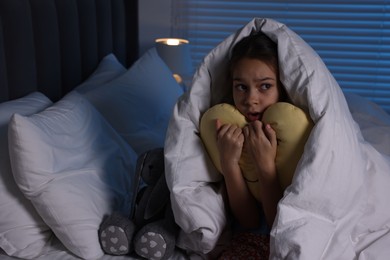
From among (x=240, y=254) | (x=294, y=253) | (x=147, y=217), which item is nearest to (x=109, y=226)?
(x=147, y=217)

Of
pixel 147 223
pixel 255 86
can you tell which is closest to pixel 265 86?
pixel 255 86

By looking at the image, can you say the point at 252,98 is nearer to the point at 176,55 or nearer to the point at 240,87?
the point at 240,87

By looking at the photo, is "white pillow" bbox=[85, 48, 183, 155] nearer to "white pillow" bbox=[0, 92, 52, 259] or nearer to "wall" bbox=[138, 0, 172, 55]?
"white pillow" bbox=[0, 92, 52, 259]

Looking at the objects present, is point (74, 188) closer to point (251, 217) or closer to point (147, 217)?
point (147, 217)

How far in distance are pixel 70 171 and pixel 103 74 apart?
0.82 meters

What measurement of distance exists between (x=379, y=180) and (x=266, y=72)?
0.42m

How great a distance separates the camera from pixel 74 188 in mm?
1386

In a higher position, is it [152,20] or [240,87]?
[240,87]

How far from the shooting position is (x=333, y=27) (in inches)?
118

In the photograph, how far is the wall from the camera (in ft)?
10.0

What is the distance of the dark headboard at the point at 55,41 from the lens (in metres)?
1.62

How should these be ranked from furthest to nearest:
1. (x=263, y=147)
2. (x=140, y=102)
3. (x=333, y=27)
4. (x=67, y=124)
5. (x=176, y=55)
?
(x=333, y=27)
(x=176, y=55)
(x=140, y=102)
(x=67, y=124)
(x=263, y=147)

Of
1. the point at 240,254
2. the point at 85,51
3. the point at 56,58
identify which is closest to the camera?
the point at 240,254

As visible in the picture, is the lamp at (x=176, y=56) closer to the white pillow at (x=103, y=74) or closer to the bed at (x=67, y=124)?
the bed at (x=67, y=124)
